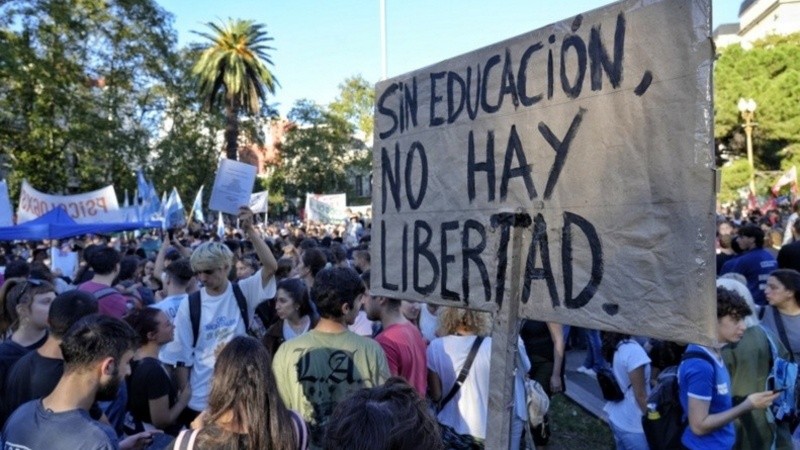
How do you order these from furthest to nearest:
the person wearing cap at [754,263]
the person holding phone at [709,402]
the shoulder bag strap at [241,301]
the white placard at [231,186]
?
the person wearing cap at [754,263]
the white placard at [231,186]
the shoulder bag strap at [241,301]
the person holding phone at [709,402]

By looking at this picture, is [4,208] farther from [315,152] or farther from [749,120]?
[315,152]

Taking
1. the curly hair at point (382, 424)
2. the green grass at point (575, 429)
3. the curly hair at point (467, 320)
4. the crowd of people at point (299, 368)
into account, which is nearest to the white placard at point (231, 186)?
the crowd of people at point (299, 368)

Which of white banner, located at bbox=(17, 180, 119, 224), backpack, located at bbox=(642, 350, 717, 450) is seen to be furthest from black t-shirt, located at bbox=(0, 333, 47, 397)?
white banner, located at bbox=(17, 180, 119, 224)

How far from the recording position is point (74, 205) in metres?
15.0

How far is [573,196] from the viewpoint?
7.53ft

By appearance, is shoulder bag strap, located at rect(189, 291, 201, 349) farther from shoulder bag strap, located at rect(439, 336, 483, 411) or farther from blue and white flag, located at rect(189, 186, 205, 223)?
blue and white flag, located at rect(189, 186, 205, 223)

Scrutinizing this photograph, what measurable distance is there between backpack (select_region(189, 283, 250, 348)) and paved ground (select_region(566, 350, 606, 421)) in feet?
13.4

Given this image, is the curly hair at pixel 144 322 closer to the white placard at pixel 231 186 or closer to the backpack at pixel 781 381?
the white placard at pixel 231 186

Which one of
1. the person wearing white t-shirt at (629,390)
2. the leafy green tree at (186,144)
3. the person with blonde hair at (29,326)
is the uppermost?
the leafy green tree at (186,144)

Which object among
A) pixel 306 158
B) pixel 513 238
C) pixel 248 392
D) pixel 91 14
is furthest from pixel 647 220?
pixel 306 158

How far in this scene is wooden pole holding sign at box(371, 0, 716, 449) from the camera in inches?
78.6

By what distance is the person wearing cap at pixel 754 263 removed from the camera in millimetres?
7320

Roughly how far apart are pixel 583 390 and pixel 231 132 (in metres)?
30.5

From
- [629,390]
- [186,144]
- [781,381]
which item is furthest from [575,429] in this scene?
[186,144]
